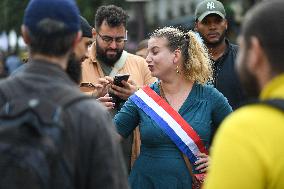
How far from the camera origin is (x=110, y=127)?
10.5ft

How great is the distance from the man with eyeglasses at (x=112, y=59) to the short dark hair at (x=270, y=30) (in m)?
Answer: 3.45

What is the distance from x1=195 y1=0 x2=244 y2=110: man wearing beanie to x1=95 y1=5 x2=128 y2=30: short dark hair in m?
0.76

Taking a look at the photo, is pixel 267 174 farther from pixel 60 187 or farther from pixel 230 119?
pixel 60 187

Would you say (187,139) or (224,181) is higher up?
(224,181)

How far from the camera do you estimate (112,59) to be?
6887 millimetres

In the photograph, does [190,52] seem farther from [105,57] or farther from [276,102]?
[276,102]

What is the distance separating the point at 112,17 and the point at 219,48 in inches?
40.1

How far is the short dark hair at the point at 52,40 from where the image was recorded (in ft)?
10.5

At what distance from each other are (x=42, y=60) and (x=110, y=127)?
0.40m

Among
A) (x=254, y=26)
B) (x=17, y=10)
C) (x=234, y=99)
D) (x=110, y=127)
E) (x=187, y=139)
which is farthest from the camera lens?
(x=17, y=10)

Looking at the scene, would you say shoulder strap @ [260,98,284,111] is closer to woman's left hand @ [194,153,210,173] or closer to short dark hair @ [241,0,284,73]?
short dark hair @ [241,0,284,73]

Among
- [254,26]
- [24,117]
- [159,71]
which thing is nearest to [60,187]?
[24,117]

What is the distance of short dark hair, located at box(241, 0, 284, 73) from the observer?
287 cm

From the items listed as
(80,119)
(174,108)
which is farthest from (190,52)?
(80,119)
